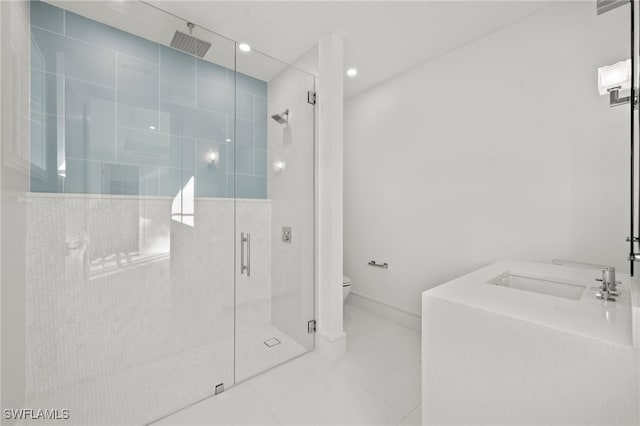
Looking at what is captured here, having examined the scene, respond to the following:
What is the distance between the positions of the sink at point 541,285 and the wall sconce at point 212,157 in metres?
1.75

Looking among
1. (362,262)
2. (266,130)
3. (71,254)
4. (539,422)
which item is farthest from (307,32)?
(539,422)

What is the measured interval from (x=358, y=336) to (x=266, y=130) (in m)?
1.91

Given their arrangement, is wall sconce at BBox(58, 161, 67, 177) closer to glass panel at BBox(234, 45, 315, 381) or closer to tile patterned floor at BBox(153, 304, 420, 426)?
glass panel at BBox(234, 45, 315, 381)

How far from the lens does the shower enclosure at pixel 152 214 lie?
1.34 meters

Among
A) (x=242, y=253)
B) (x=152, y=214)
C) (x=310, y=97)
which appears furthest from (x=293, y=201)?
(x=152, y=214)

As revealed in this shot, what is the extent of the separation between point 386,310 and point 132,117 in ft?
8.76

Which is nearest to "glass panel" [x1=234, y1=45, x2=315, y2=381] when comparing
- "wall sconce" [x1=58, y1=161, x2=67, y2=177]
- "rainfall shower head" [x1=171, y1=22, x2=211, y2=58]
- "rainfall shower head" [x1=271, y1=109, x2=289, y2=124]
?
"rainfall shower head" [x1=271, y1=109, x2=289, y2=124]

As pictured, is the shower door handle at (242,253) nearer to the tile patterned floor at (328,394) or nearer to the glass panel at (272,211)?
the glass panel at (272,211)

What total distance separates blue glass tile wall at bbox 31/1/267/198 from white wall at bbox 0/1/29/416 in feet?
0.17

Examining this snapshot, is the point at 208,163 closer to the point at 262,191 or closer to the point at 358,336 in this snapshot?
the point at 262,191

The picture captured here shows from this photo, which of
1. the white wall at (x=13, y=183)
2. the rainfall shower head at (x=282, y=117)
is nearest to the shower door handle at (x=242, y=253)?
the rainfall shower head at (x=282, y=117)

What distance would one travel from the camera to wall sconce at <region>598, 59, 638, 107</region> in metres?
1.35

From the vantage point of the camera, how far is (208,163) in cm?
173

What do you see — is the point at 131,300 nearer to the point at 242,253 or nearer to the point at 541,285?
the point at 242,253
